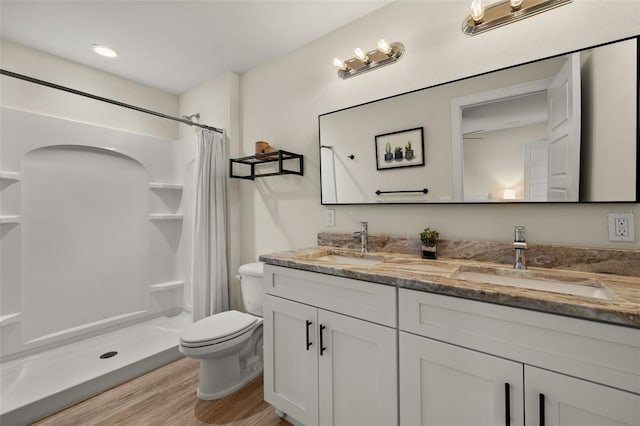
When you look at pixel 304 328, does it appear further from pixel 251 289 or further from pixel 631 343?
pixel 631 343

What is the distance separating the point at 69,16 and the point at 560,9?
2803 millimetres

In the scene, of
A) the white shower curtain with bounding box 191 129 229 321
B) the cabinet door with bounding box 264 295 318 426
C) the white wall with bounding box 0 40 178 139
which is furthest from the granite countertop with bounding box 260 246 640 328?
the white wall with bounding box 0 40 178 139

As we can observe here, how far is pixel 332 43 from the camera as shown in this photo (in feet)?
6.55

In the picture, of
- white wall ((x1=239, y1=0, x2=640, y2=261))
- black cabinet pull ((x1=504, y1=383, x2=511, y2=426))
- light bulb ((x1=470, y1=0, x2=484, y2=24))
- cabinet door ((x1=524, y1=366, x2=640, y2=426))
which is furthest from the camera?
light bulb ((x1=470, y1=0, x2=484, y2=24))

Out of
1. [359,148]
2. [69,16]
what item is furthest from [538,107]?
[69,16]

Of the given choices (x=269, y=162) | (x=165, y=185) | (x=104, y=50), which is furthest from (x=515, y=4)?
(x=165, y=185)

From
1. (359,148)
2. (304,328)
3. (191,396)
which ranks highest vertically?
(359,148)

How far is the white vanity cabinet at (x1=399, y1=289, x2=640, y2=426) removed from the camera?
760mm

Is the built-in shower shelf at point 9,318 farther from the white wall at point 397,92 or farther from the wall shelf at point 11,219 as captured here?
the white wall at point 397,92

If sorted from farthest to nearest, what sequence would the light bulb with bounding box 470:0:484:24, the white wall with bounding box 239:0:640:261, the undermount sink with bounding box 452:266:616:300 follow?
1. the light bulb with bounding box 470:0:484:24
2. the white wall with bounding box 239:0:640:261
3. the undermount sink with bounding box 452:266:616:300

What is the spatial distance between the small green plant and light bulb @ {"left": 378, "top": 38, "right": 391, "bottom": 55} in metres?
1.09

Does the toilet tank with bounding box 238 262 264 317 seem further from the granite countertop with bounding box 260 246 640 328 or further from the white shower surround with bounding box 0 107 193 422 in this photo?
the white shower surround with bounding box 0 107 193 422

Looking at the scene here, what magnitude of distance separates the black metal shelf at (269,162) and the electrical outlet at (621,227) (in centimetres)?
172


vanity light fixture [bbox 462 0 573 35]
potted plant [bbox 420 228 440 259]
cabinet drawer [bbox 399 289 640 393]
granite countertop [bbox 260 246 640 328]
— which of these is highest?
vanity light fixture [bbox 462 0 573 35]
